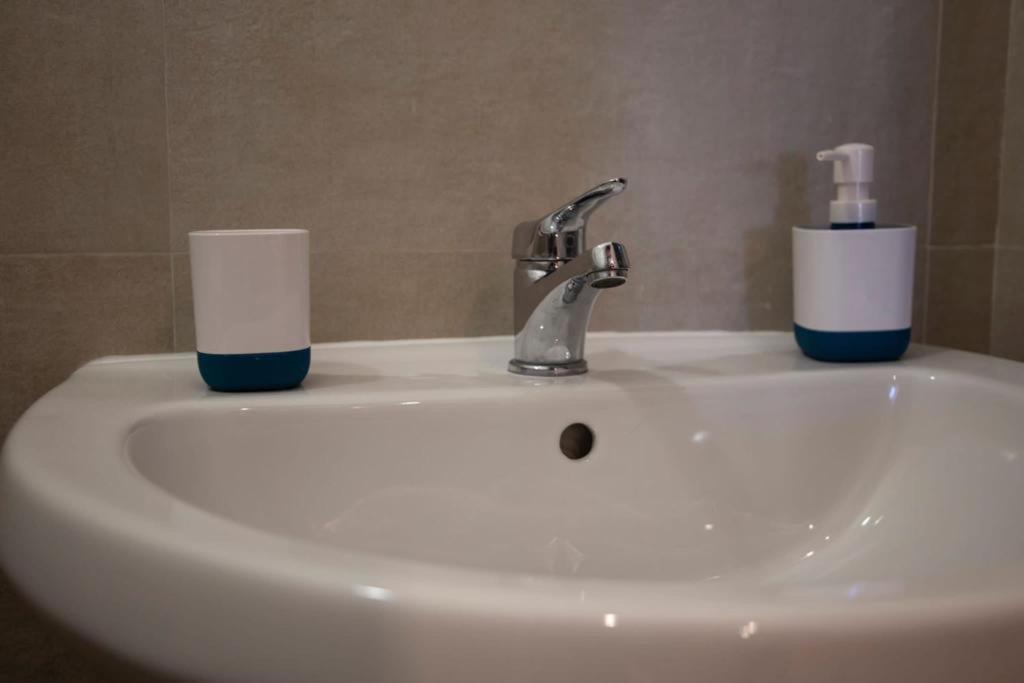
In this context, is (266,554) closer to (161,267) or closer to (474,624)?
(474,624)

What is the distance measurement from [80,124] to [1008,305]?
2.68 ft

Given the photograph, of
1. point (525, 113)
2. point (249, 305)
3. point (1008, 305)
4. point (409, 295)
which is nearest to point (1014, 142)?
point (1008, 305)

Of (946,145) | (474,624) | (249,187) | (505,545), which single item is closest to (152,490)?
(474,624)

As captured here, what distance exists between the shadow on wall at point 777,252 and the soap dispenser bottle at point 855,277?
9 centimetres

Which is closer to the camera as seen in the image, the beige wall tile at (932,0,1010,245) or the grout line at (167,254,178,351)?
the grout line at (167,254,178,351)

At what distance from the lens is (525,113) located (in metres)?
0.84

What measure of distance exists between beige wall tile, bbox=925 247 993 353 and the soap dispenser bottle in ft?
0.57

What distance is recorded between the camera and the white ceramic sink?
327 millimetres

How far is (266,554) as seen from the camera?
344 millimetres

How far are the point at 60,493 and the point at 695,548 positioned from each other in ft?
1.44

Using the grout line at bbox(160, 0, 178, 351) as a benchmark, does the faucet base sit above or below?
below

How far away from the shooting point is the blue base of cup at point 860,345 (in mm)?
785

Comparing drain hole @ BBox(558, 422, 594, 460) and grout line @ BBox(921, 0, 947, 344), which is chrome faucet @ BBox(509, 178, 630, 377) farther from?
grout line @ BBox(921, 0, 947, 344)

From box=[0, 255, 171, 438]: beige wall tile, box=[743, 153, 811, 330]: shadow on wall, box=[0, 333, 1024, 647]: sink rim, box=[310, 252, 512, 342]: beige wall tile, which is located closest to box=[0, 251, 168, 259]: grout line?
box=[0, 255, 171, 438]: beige wall tile
